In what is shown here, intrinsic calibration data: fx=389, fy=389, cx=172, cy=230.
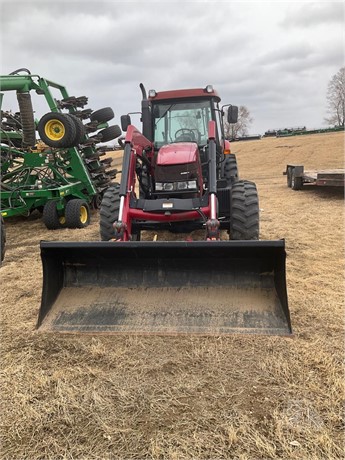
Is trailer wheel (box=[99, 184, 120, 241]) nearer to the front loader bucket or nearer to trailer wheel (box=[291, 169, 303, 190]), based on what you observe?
the front loader bucket

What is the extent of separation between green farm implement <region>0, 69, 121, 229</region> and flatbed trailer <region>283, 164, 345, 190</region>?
17.4 feet

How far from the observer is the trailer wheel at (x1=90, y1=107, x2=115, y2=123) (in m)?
9.31

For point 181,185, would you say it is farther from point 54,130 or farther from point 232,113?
point 54,130

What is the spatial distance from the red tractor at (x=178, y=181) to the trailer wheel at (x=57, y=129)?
1618mm

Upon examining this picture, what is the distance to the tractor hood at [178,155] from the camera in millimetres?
4664

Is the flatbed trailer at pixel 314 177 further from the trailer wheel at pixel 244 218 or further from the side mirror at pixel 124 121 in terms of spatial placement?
the side mirror at pixel 124 121

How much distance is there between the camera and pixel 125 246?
3.39 m

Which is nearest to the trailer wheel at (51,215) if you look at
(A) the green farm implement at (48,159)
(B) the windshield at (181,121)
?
(A) the green farm implement at (48,159)

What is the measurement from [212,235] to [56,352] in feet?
6.01

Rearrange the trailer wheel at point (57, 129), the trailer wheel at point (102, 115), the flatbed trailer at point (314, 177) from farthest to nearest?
1. the trailer wheel at point (102, 115)
2. the flatbed trailer at point (314, 177)
3. the trailer wheel at point (57, 129)

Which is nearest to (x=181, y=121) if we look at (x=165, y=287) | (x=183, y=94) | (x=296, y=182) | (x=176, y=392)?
(x=183, y=94)

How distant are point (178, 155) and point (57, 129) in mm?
3238

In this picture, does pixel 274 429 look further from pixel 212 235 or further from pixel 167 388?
pixel 212 235

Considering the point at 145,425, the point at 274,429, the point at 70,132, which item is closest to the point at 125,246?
the point at 145,425
